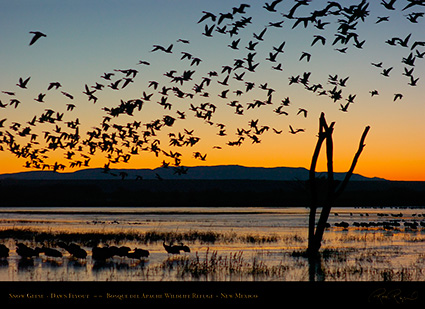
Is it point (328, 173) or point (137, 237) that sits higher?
point (328, 173)

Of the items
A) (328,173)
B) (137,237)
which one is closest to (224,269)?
(328,173)

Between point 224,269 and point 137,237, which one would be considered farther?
point 137,237

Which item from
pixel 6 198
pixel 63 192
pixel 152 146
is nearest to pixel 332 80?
pixel 152 146

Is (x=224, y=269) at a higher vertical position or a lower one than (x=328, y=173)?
lower

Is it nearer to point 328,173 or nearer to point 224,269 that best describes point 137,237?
point 328,173

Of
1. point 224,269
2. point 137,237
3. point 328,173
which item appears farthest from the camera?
point 137,237

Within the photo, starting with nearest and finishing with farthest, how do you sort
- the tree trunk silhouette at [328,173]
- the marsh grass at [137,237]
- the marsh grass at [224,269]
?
the marsh grass at [224,269] → the tree trunk silhouette at [328,173] → the marsh grass at [137,237]

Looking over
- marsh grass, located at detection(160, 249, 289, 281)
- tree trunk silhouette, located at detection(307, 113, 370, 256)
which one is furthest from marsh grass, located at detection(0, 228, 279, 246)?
marsh grass, located at detection(160, 249, 289, 281)

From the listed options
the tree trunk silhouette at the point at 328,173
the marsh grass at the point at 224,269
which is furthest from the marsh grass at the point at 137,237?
the marsh grass at the point at 224,269

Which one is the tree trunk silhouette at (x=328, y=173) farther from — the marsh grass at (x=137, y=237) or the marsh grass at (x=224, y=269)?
the marsh grass at (x=137, y=237)

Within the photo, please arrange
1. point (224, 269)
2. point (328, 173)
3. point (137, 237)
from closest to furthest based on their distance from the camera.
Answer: point (224, 269)
point (328, 173)
point (137, 237)

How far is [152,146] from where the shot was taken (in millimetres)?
27656
